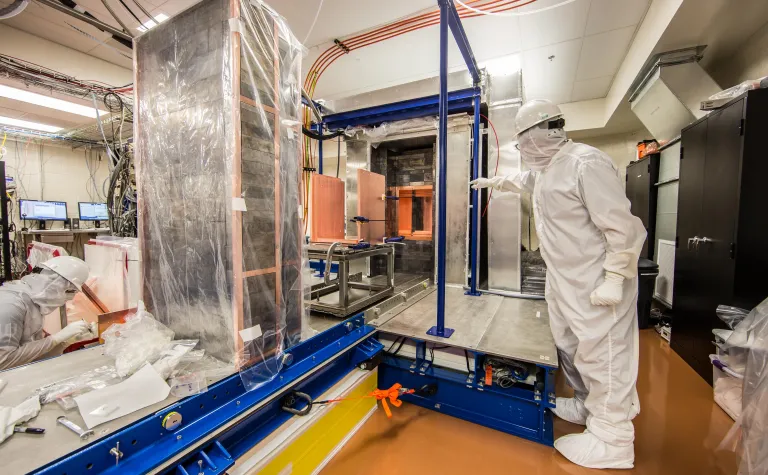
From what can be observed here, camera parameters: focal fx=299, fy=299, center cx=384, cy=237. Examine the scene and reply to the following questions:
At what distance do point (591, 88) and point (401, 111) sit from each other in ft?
10.5

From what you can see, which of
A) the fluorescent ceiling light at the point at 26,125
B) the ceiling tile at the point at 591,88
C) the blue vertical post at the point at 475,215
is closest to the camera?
the blue vertical post at the point at 475,215

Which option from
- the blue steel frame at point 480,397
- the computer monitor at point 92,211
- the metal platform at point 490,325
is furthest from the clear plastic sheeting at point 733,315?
the computer monitor at point 92,211

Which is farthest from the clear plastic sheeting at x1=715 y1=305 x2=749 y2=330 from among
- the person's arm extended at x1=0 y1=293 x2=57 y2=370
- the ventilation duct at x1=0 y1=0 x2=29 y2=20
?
the ventilation duct at x1=0 y1=0 x2=29 y2=20

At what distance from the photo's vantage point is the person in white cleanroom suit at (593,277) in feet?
5.19

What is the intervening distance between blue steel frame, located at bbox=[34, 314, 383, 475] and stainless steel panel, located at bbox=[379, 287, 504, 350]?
59cm

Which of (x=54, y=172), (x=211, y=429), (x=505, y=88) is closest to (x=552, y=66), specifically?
(x=505, y=88)

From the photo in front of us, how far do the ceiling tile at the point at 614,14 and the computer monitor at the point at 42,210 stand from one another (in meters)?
10.5

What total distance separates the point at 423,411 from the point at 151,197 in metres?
2.13

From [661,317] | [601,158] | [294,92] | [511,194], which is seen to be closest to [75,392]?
[294,92]

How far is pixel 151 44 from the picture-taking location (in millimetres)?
1570

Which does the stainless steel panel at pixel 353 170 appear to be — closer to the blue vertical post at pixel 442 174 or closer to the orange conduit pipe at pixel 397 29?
the orange conduit pipe at pixel 397 29

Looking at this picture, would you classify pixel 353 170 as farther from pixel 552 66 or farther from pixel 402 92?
pixel 552 66

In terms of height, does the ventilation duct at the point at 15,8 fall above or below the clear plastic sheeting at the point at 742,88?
above

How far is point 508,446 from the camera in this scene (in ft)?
5.85
